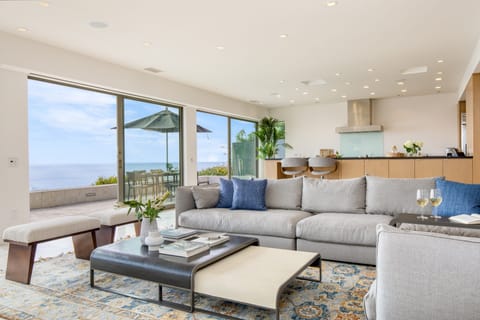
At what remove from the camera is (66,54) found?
537 cm

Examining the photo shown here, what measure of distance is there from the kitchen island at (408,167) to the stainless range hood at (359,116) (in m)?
3.89

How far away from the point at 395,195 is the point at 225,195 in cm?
198

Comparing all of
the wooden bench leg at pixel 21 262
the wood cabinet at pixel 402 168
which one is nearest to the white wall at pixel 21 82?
the wooden bench leg at pixel 21 262

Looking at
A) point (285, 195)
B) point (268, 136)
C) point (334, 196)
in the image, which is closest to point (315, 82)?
point (268, 136)

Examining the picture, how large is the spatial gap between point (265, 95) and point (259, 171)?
296 cm

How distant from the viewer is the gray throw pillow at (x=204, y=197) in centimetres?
434

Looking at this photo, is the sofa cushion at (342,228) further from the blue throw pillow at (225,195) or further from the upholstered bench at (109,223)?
the upholstered bench at (109,223)

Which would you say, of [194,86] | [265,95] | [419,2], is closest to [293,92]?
[265,95]

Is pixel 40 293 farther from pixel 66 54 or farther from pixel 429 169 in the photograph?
pixel 429 169

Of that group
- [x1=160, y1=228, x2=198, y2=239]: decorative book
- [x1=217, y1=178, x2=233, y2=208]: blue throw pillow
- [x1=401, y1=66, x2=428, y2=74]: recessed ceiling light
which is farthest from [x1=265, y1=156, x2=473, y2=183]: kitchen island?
[x1=160, y1=228, x2=198, y2=239]: decorative book

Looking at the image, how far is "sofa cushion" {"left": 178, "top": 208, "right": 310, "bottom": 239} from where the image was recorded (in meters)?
3.65

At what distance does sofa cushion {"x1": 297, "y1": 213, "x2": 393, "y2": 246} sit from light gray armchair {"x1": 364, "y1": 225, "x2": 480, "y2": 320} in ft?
6.03

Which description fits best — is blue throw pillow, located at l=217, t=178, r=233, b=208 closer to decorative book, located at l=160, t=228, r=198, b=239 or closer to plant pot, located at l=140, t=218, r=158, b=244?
decorative book, located at l=160, t=228, r=198, b=239

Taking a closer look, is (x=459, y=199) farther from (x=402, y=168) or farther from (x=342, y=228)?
(x=402, y=168)
